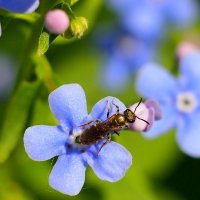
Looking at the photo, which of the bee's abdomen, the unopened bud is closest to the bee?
the bee's abdomen

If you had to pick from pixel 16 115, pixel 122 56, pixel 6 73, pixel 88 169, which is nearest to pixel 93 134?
pixel 16 115

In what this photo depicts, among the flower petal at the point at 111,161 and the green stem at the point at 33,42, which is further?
Answer: the green stem at the point at 33,42

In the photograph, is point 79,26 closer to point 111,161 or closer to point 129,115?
point 129,115

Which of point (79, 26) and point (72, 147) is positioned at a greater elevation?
point (79, 26)

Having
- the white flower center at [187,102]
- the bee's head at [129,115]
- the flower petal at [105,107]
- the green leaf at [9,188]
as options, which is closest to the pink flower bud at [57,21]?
the flower petal at [105,107]

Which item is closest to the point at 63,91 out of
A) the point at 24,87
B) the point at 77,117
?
the point at 77,117

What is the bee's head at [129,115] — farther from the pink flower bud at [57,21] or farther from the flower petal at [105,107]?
the pink flower bud at [57,21]

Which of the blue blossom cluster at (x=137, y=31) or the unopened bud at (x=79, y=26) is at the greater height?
the unopened bud at (x=79, y=26)
